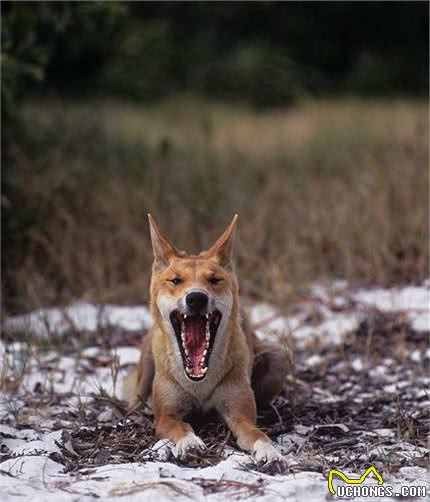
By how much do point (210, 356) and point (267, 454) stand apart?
0.74 meters

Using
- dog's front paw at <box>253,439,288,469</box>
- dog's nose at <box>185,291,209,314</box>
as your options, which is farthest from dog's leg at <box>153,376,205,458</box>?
dog's nose at <box>185,291,209,314</box>

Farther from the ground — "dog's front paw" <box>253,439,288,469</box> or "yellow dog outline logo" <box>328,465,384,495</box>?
"dog's front paw" <box>253,439,288,469</box>

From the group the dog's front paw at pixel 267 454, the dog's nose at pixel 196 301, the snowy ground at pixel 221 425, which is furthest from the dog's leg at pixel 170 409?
the dog's nose at pixel 196 301

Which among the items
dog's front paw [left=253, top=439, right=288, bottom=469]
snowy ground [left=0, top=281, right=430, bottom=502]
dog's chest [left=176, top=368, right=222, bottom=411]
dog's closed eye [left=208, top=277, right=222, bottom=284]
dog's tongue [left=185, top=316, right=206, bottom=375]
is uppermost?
dog's closed eye [left=208, top=277, right=222, bottom=284]

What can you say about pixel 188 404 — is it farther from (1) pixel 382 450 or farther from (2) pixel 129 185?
(2) pixel 129 185

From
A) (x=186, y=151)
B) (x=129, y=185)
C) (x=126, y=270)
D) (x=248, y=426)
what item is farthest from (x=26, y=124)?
(x=248, y=426)

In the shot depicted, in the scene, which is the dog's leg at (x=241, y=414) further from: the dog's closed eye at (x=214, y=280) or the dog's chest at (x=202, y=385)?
the dog's closed eye at (x=214, y=280)

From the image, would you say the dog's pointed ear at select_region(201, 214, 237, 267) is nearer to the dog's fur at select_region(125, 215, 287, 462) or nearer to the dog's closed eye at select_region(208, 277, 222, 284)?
the dog's fur at select_region(125, 215, 287, 462)

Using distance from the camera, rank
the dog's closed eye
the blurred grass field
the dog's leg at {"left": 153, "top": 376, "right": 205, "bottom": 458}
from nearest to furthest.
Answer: the dog's leg at {"left": 153, "top": 376, "right": 205, "bottom": 458} < the dog's closed eye < the blurred grass field

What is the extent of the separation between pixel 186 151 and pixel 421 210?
15.1 feet

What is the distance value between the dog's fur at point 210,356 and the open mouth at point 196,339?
37 millimetres

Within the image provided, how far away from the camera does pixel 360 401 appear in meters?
6.99

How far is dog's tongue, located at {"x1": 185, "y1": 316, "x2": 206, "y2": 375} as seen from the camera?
5543 mm

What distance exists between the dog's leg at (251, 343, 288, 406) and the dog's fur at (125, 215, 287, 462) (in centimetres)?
42
